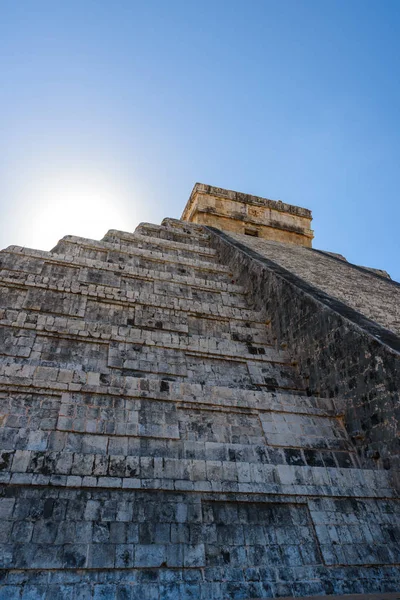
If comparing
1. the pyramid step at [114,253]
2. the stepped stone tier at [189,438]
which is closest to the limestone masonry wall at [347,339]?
the stepped stone tier at [189,438]

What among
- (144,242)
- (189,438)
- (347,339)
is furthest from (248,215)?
(189,438)

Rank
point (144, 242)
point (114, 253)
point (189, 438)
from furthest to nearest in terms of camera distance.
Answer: point (144, 242) → point (114, 253) → point (189, 438)

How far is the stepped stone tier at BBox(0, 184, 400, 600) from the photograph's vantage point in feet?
12.5

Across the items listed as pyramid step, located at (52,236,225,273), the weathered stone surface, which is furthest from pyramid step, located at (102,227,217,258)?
the weathered stone surface

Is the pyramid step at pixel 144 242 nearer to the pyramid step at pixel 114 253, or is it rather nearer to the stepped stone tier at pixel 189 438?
the pyramid step at pixel 114 253

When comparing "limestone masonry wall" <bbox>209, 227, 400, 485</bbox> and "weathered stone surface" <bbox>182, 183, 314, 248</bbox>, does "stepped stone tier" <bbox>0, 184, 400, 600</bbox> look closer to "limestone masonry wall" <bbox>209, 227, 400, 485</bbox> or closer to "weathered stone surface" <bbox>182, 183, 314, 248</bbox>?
"limestone masonry wall" <bbox>209, 227, 400, 485</bbox>

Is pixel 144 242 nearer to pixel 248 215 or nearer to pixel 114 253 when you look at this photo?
pixel 114 253

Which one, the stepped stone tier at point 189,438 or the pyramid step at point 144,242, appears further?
the pyramid step at point 144,242

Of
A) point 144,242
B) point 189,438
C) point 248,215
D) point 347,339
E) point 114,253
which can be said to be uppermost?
point 248,215

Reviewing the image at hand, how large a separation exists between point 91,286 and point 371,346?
474 centimetres

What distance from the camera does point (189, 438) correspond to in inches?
204

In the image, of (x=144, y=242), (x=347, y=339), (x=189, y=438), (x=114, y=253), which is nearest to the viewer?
(x=189, y=438)

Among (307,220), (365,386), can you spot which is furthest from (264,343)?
Result: (307,220)

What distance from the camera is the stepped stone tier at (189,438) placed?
3820 millimetres
